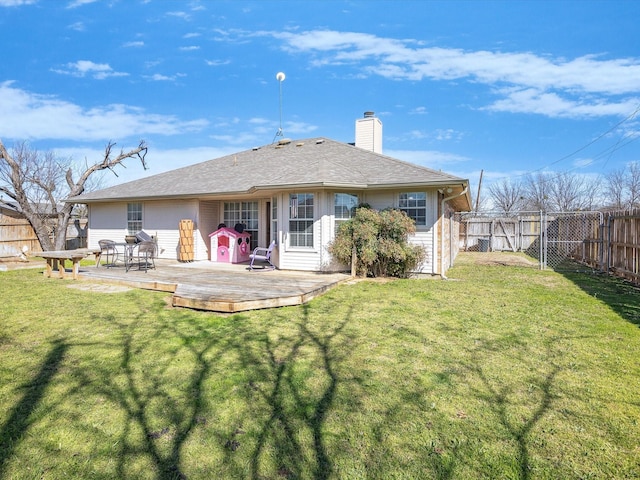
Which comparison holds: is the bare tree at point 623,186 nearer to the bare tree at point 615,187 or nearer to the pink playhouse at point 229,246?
the bare tree at point 615,187

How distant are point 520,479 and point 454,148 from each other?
3084 cm

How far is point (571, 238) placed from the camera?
53.2ft

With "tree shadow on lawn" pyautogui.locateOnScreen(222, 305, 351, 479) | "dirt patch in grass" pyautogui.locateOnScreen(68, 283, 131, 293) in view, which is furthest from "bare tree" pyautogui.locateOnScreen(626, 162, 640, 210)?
"dirt patch in grass" pyautogui.locateOnScreen(68, 283, 131, 293)

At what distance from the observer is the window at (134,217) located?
14.7m

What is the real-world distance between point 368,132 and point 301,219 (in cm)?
666

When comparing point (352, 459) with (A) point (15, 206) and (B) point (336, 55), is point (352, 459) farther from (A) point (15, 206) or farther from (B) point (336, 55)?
(A) point (15, 206)

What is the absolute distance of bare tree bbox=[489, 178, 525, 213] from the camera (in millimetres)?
35625

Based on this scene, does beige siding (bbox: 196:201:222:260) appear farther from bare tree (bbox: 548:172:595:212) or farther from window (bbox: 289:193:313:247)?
bare tree (bbox: 548:172:595:212)

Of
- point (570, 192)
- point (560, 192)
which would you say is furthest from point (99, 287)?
point (560, 192)

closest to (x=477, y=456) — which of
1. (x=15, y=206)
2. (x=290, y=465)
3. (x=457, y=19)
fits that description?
(x=290, y=465)

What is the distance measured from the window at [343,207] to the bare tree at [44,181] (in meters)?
14.1

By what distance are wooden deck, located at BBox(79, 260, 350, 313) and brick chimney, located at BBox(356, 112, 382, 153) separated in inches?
288

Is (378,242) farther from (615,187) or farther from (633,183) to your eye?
(615,187)

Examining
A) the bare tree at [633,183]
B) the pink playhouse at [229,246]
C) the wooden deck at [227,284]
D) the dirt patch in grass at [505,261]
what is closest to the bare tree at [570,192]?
the bare tree at [633,183]
